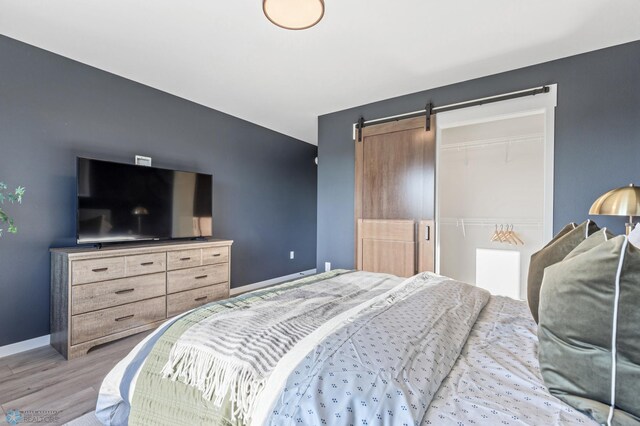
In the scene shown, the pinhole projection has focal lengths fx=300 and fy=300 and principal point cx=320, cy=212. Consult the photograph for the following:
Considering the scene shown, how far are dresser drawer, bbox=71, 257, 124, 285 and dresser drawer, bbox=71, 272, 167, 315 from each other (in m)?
0.04

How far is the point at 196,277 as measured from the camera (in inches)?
124

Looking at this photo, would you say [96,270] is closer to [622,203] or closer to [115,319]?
[115,319]

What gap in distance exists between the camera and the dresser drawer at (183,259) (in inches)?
116

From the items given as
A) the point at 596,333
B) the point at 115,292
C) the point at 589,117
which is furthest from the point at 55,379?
the point at 589,117

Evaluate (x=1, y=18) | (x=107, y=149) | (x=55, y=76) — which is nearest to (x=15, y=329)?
(x=107, y=149)

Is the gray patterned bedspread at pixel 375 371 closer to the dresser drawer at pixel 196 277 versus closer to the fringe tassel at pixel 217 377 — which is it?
the fringe tassel at pixel 217 377

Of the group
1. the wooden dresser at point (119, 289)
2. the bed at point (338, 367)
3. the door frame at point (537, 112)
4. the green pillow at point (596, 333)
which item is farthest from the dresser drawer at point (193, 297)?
the door frame at point (537, 112)

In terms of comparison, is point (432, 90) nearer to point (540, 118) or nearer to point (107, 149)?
point (540, 118)

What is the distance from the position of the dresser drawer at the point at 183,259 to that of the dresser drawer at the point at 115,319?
0.32 m

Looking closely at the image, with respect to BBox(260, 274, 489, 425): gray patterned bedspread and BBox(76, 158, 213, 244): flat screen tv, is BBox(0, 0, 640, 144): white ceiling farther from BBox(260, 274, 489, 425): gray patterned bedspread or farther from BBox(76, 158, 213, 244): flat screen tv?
BBox(260, 274, 489, 425): gray patterned bedspread

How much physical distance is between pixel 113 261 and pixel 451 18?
10.6 ft

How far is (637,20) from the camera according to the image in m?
2.12

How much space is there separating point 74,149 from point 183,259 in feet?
4.56

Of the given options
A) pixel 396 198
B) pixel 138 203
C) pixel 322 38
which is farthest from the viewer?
pixel 396 198
